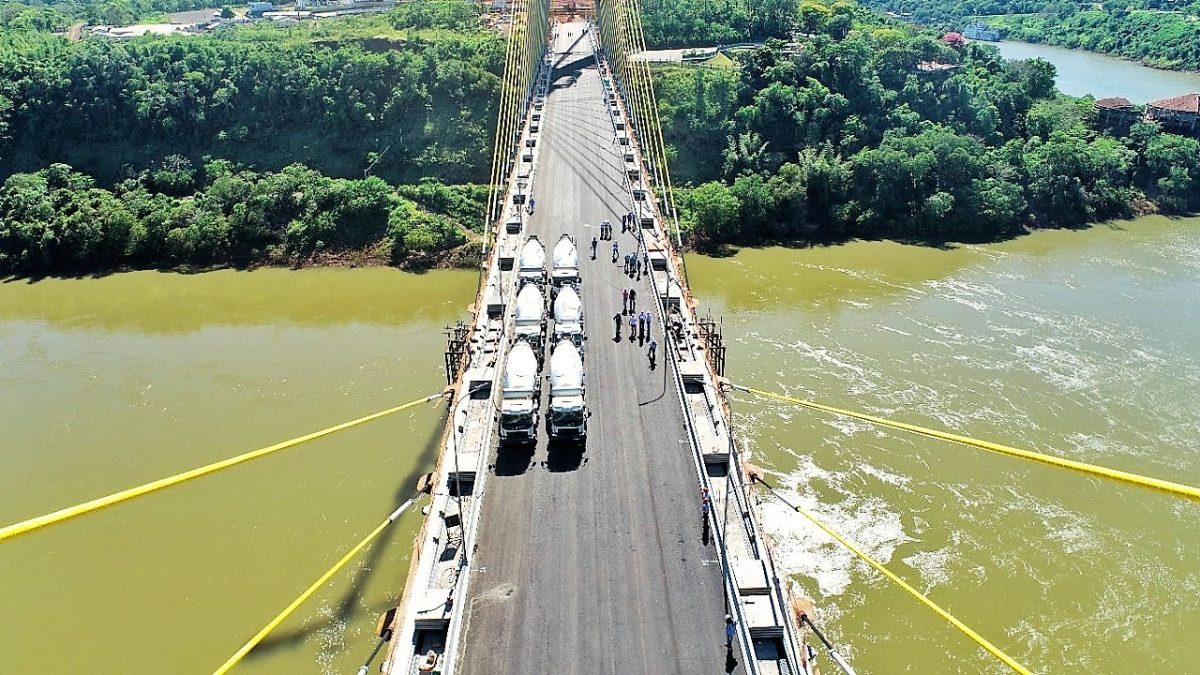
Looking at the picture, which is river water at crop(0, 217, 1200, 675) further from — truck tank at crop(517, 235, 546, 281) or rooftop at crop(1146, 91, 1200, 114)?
rooftop at crop(1146, 91, 1200, 114)

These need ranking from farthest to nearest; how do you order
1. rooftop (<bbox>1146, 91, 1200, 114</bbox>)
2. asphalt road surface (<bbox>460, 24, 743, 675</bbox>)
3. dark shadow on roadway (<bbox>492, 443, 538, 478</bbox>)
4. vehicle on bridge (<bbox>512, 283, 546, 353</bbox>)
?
rooftop (<bbox>1146, 91, 1200, 114</bbox>) → vehicle on bridge (<bbox>512, 283, 546, 353</bbox>) → dark shadow on roadway (<bbox>492, 443, 538, 478</bbox>) → asphalt road surface (<bbox>460, 24, 743, 675</bbox>)

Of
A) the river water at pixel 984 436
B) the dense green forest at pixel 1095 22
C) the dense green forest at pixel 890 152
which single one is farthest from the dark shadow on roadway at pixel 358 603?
the dense green forest at pixel 1095 22

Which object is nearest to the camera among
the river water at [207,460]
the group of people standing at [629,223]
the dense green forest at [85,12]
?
the river water at [207,460]

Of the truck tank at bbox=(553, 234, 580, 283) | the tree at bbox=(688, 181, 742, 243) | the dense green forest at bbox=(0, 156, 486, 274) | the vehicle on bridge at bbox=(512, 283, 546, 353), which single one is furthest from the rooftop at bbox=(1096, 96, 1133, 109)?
the vehicle on bridge at bbox=(512, 283, 546, 353)

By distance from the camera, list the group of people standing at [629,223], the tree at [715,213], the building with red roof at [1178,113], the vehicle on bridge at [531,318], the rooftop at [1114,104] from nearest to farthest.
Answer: the vehicle on bridge at [531,318] → the group of people standing at [629,223] → the tree at [715,213] → the building with red roof at [1178,113] → the rooftop at [1114,104]

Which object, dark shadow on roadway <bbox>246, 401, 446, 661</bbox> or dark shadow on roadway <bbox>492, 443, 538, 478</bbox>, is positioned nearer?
dark shadow on roadway <bbox>492, 443, 538, 478</bbox>

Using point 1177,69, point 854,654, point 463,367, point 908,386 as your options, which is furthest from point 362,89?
point 1177,69

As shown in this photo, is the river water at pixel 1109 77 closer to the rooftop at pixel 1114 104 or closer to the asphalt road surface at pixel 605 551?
the rooftop at pixel 1114 104
